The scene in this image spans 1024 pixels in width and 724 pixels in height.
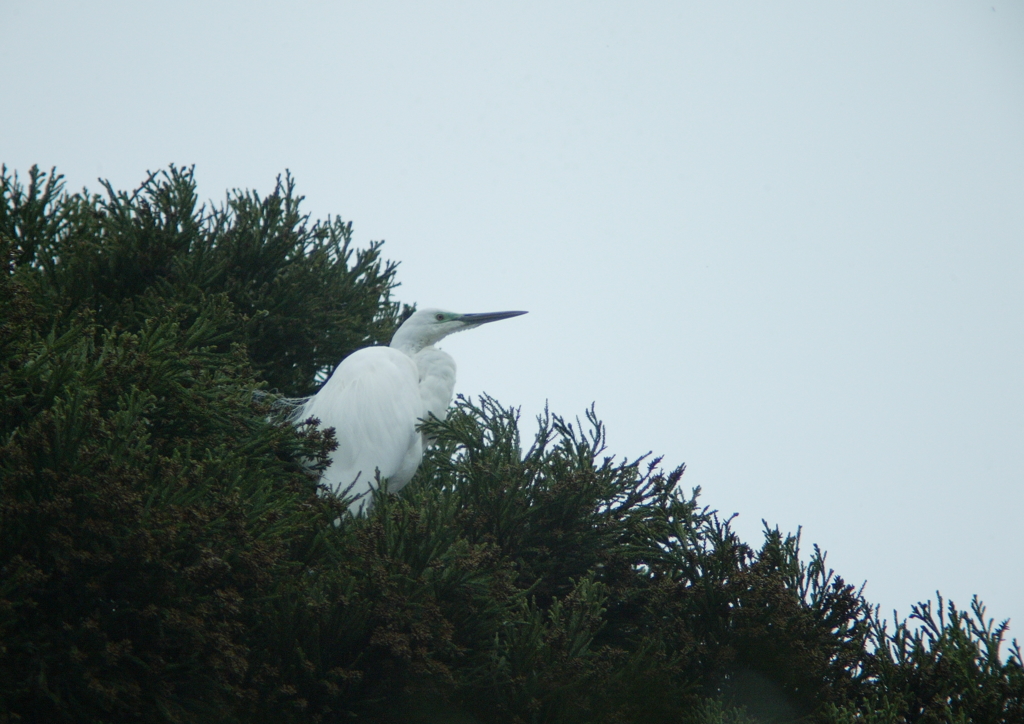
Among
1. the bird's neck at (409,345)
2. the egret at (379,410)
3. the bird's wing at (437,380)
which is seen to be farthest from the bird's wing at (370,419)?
the bird's neck at (409,345)

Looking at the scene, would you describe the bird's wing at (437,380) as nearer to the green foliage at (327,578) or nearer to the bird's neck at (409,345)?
the bird's neck at (409,345)

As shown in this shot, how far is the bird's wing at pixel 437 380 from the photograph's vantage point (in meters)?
5.34

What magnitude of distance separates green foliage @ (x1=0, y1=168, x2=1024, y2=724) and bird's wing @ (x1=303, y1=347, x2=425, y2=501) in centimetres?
29

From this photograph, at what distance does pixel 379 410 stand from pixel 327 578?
1.79m

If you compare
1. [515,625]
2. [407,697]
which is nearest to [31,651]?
[407,697]

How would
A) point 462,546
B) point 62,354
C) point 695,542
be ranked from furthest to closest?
point 695,542 < point 62,354 < point 462,546

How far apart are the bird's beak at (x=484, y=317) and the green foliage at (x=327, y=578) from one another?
1.35 meters

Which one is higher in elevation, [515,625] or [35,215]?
[35,215]

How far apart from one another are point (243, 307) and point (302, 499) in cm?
195

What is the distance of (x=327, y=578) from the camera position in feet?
10.1

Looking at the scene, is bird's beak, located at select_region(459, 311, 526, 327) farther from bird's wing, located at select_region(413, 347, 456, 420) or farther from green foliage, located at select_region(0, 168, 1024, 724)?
green foliage, located at select_region(0, 168, 1024, 724)

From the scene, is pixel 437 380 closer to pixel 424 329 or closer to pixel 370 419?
pixel 424 329

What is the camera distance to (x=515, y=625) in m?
3.29

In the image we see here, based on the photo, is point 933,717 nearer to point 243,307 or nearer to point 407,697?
point 407,697
